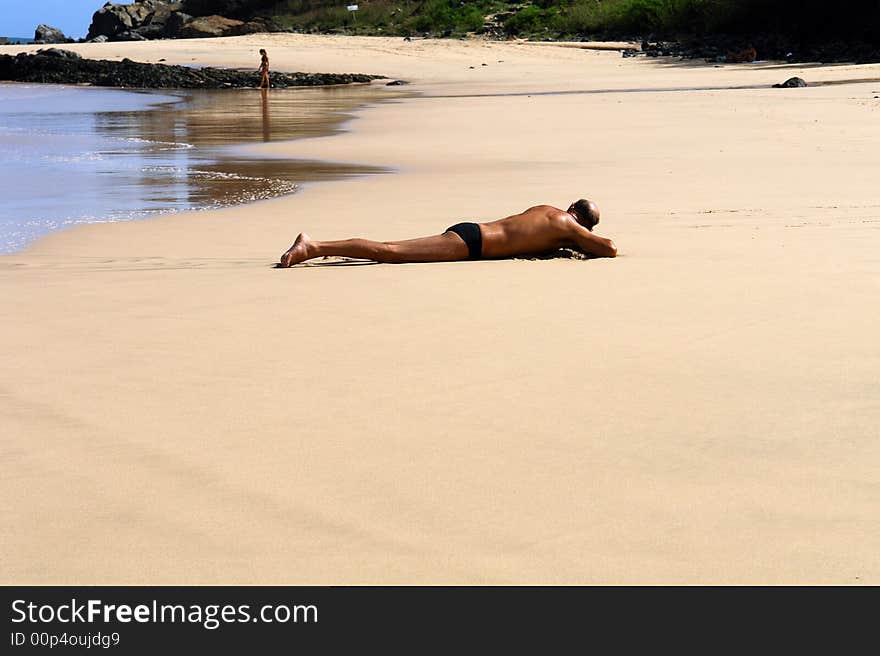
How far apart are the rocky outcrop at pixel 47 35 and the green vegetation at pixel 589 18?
13548 mm

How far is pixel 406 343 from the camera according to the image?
4805 millimetres

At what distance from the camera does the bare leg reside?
21.9 ft

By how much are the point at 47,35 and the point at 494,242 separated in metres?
69.9

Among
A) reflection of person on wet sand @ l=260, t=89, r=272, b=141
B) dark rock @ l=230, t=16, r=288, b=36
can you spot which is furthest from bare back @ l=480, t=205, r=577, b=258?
dark rock @ l=230, t=16, r=288, b=36

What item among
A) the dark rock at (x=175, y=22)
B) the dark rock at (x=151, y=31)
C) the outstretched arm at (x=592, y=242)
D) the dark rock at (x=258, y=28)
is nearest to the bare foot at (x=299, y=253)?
the outstretched arm at (x=592, y=242)

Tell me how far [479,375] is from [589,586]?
1.65 m

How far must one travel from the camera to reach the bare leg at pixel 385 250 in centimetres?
666

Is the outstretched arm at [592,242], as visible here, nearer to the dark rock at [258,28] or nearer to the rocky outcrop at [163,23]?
the dark rock at [258,28]

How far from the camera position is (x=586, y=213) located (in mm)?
6941

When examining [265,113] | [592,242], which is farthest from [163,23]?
[592,242]

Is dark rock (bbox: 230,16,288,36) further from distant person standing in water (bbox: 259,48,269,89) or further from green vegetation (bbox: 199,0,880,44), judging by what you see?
distant person standing in water (bbox: 259,48,269,89)
